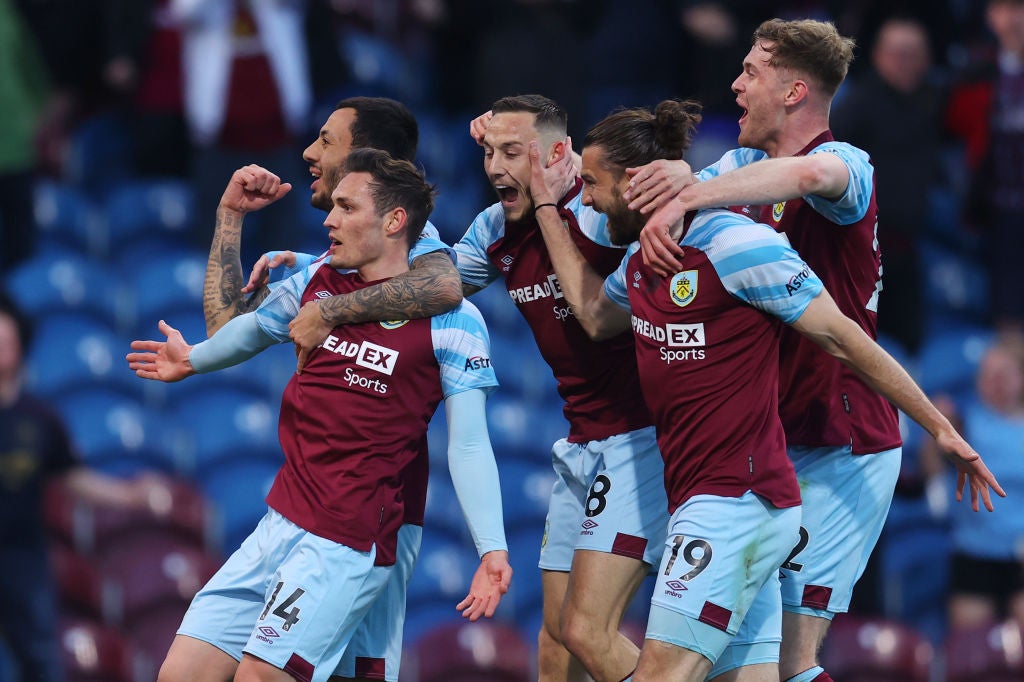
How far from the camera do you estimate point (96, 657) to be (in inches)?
349

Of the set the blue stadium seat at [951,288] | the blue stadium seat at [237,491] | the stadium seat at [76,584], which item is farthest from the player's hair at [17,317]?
the blue stadium seat at [951,288]

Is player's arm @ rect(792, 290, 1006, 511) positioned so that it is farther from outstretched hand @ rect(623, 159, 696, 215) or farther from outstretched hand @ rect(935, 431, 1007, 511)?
outstretched hand @ rect(623, 159, 696, 215)

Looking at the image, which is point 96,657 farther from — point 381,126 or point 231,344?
point 381,126

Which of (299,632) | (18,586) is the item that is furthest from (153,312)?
(299,632)

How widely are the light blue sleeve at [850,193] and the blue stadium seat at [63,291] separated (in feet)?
21.2

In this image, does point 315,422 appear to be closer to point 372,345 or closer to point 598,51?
point 372,345

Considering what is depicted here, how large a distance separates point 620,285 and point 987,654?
178 inches

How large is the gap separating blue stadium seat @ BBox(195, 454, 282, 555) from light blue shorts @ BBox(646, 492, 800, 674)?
482cm

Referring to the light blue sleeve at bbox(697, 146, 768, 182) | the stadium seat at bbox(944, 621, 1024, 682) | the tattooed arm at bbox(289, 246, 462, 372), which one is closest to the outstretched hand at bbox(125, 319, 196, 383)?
the tattooed arm at bbox(289, 246, 462, 372)

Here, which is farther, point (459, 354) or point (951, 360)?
point (951, 360)

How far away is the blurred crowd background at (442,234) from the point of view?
31.6 feet

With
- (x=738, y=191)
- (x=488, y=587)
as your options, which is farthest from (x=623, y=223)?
(x=488, y=587)

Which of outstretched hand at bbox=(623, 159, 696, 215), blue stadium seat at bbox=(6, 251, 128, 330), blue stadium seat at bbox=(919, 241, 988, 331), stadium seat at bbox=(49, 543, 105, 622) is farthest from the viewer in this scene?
blue stadium seat at bbox=(919, 241, 988, 331)

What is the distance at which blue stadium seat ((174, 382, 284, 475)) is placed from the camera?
10.4m
